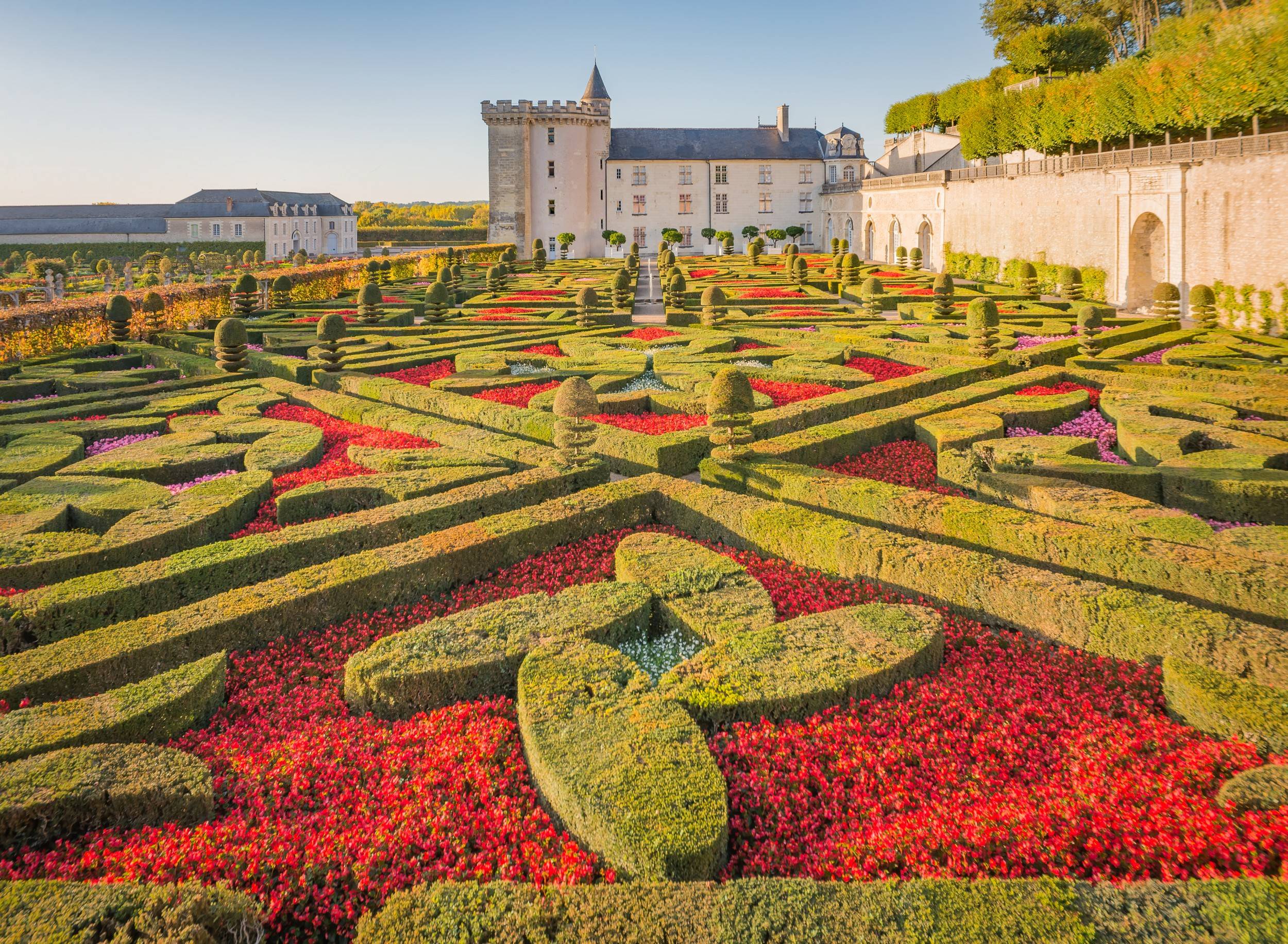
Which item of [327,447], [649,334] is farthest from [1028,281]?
[327,447]

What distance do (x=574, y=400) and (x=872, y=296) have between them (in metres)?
15.5

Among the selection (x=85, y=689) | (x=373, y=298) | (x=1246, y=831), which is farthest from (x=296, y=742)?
(x=373, y=298)

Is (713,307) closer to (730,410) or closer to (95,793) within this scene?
(730,410)

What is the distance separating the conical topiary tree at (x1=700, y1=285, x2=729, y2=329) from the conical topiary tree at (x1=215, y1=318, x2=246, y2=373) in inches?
425

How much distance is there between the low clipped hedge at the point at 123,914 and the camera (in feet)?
11.0

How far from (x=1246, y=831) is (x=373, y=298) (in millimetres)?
22663

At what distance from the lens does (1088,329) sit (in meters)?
15.6

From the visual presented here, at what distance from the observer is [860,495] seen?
8484 mm

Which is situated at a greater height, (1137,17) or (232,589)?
(1137,17)

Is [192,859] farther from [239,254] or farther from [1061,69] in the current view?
[239,254]

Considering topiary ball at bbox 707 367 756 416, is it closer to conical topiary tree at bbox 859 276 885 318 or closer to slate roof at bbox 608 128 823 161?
conical topiary tree at bbox 859 276 885 318

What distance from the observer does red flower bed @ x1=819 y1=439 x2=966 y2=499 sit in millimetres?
9820

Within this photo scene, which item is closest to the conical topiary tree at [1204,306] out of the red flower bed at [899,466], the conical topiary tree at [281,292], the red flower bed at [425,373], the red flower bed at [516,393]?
→ the red flower bed at [899,466]

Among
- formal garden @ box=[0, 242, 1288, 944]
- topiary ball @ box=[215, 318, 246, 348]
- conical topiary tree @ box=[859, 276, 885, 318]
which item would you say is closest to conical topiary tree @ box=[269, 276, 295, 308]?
topiary ball @ box=[215, 318, 246, 348]
